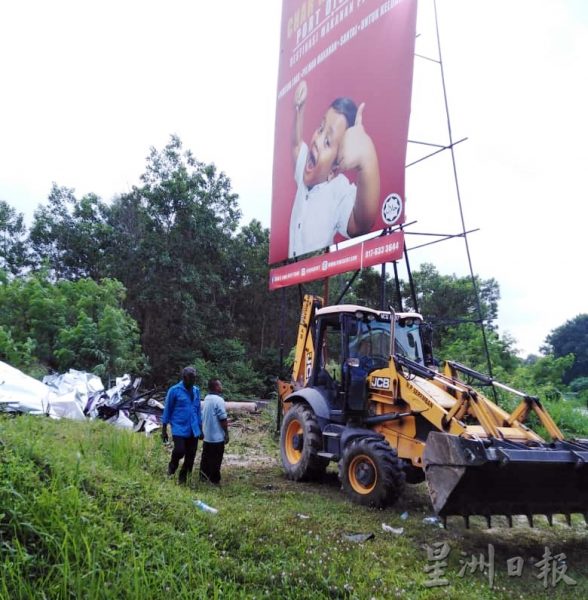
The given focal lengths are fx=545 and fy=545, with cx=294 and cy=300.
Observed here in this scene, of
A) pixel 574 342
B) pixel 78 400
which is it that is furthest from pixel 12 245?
pixel 574 342

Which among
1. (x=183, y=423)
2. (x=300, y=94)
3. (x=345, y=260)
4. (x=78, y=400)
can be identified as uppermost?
(x=300, y=94)

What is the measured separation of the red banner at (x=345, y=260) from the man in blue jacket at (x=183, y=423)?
4.24 metres

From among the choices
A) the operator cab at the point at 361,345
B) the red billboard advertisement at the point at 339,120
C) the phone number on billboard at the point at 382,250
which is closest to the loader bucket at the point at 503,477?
the operator cab at the point at 361,345

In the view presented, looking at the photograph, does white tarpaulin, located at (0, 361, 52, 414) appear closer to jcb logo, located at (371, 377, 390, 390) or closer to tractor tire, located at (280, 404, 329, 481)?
tractor tire, located at (280, 404, 329, 481)

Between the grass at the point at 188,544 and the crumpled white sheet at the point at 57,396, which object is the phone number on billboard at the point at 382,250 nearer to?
the grass at the point at 188,544

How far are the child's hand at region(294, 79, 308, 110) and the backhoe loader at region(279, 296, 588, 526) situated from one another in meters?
6.12

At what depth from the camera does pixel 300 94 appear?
1311 centimetres

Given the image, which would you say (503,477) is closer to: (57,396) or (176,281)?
(57,396)

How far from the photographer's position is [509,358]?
18.4 metres

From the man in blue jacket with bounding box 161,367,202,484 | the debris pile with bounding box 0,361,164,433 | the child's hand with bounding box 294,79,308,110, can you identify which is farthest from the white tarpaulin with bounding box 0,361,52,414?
the child's hand with bounding box 294,79,308,110

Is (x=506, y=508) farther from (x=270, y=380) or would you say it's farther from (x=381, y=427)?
(x=270, y=380)

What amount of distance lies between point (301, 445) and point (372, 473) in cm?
203

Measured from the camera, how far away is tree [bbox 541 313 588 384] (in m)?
45.4

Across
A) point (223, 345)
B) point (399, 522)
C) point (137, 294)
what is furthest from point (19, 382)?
point (223, 345)
